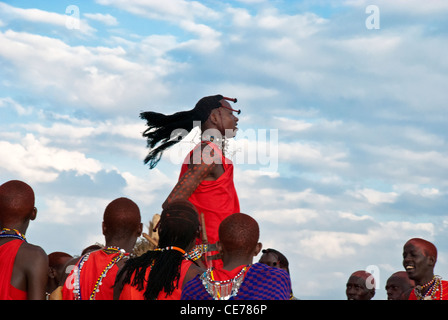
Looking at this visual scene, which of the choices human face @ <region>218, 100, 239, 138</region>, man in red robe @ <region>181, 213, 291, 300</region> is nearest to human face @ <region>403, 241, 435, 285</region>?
human face @ <region>218, 100, 239, 138</region>

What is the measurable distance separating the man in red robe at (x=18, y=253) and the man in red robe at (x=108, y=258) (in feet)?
1.30

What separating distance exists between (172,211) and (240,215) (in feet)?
2.57

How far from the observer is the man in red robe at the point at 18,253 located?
632 cm

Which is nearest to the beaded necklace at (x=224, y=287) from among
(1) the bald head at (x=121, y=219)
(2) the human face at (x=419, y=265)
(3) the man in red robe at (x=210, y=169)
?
(1) the bald head at (x=121, y=219)

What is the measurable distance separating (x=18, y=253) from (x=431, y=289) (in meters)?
4.58

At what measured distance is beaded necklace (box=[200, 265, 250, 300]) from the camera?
5.55 m

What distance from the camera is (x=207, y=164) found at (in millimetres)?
8195

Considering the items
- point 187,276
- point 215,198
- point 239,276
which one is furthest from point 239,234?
point 215,198

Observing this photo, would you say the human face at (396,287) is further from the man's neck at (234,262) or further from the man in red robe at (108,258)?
the man's neck at (234,262)

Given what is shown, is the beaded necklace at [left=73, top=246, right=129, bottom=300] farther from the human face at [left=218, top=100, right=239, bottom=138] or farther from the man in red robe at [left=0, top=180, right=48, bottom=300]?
the human face at [left=218, top=100, right=239, bottom=138]

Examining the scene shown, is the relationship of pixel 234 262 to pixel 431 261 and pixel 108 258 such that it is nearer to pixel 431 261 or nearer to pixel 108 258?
pixel 108 258
